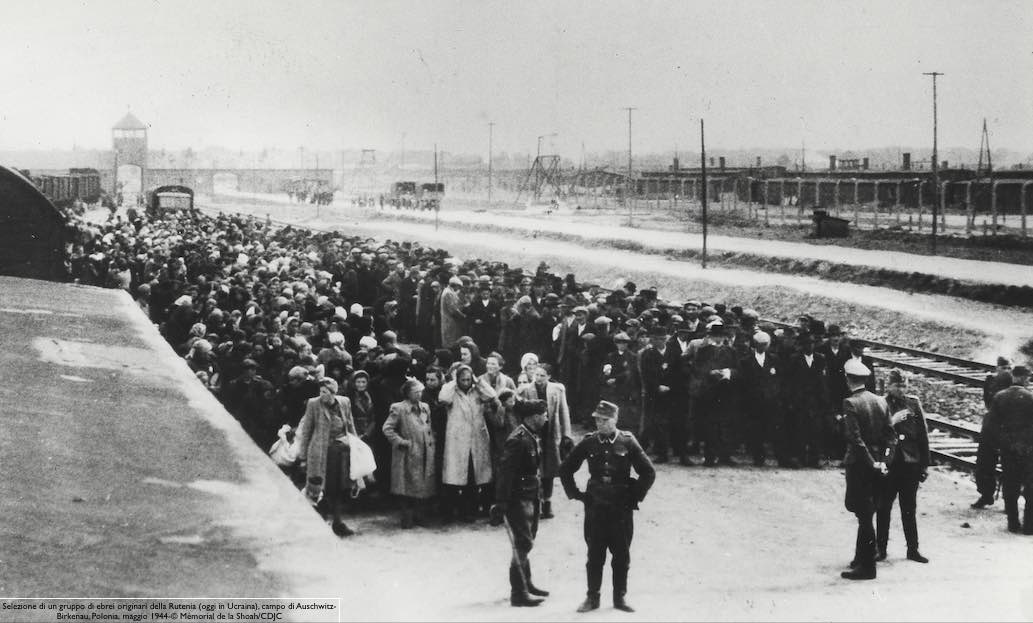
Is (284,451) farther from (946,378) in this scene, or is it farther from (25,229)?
(946,378)

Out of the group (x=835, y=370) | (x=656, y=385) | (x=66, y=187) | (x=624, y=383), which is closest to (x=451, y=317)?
(x=624, y=383)

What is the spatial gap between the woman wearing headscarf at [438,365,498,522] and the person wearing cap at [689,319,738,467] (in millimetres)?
3094

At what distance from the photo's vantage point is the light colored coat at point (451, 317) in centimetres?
1462

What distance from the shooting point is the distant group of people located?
22.8 feet

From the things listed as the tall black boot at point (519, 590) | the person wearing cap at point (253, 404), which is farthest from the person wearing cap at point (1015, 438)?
the person wearing cap at point (253, 404)

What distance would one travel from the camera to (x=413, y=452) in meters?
8.30

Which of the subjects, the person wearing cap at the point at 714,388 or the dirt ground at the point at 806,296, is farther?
the dirt ground at the point at 806,296

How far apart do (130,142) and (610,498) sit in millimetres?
107114

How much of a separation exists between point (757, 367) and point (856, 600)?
4.32m

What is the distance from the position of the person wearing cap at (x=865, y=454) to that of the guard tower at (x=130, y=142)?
100m

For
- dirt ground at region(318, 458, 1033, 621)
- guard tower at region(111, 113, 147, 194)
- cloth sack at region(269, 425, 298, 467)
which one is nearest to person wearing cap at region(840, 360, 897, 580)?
dirt ground at region(318, 458, 1033, 621)

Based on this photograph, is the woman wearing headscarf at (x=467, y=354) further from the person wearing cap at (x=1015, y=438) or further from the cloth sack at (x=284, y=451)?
the person wearing cap at (x=1015, y=438)

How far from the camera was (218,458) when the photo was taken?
18.3 feet

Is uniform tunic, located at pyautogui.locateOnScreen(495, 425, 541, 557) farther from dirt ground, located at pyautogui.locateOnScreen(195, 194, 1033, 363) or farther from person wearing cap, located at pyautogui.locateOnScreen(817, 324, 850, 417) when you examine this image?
Answer: dirt ground, located at pyautogui.locateOnScreen(195, 194, 1033, 363)
